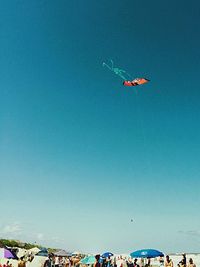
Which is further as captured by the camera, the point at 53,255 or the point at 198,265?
the point at 53,255

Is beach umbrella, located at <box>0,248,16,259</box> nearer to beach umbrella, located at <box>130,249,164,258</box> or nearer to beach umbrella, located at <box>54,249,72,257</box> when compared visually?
beach umbrella, located at <box>130,249,164,258</box>

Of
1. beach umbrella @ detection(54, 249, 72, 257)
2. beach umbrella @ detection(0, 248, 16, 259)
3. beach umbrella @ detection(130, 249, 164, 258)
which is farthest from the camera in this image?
beach umbrella @ detection(54, 249, 72, 257)

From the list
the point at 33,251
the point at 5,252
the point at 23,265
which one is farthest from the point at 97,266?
the point at 33,251

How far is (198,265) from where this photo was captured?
118ft

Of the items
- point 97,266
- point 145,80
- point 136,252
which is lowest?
point 97,266

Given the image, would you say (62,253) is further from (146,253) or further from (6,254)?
(6,254)

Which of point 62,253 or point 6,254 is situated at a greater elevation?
point 62,253

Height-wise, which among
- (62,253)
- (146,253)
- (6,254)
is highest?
(62,253)

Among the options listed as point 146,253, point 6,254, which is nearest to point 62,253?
point 146,253

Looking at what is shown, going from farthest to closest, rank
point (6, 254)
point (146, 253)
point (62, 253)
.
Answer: point (62, 253), point (146, 253), point (6, 254)

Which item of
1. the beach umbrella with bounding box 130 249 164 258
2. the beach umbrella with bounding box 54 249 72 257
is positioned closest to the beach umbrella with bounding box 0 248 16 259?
the beach umbrella with bounding box 130 249 164 258

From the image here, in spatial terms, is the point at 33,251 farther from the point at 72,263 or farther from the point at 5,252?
the point at 5,252

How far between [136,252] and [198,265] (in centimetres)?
1444

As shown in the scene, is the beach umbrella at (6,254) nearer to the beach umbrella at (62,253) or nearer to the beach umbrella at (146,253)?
the beach umbrella at (146,253)
